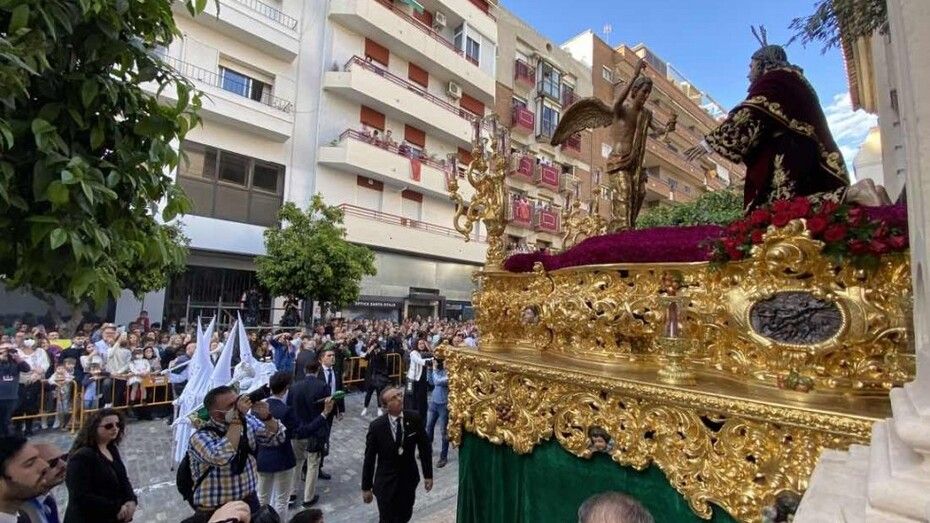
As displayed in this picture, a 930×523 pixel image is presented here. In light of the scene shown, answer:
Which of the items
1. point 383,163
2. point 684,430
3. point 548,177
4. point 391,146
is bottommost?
point 684,430

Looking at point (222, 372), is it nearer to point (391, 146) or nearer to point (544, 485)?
point (544, 485)

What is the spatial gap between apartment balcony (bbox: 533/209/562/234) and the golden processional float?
936 inches

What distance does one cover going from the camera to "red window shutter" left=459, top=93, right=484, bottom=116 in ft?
88.5

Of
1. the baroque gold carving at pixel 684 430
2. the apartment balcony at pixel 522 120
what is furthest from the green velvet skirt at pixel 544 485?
the apartment balcony at pixel 522 120

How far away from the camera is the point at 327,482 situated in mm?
7305

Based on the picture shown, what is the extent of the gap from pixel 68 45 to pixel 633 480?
12.3 ft

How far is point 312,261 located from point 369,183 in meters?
6.90

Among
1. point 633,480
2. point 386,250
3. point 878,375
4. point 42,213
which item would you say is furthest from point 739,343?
point 386,250

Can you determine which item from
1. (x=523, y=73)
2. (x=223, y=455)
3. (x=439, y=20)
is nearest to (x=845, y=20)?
(x=223, y=455)

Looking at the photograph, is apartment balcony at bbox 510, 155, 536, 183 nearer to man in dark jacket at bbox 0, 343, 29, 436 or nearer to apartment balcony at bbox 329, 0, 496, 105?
apartment balcony at bbox 329, 0, 496, 105

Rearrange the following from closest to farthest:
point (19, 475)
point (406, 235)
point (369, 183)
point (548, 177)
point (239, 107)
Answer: point (19, 475), point (239, 107), point (369, 183), point (406, 235), point (548, 177)

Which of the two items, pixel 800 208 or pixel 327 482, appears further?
pixel 327 482

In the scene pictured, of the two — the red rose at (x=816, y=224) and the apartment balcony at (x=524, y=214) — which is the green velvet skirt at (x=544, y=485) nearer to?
the red rose at (x=816, y=224)

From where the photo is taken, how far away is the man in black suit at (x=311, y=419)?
6423 millimetres
